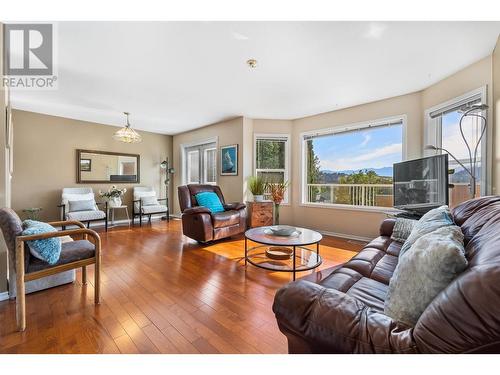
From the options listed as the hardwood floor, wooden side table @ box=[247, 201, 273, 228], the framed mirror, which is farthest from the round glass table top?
the framed mirror

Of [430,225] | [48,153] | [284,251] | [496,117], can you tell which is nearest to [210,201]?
[284,251]

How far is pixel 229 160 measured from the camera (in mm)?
4957

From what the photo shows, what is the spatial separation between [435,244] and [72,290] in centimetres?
278

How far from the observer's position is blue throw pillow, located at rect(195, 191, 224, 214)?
4.01 metres

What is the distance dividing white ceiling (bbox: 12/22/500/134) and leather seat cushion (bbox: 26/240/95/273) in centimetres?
183

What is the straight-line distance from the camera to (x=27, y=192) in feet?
14.3

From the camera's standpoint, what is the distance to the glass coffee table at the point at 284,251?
2.31m

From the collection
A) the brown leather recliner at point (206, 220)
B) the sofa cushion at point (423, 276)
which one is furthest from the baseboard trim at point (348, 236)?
the sofa cushion at point (423, 276)

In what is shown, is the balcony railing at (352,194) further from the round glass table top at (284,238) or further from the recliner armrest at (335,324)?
the recliner armrest at (335,324)

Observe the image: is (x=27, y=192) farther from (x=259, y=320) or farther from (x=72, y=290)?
(x=259, y=320)

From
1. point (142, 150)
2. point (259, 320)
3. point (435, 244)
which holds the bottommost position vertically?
point (259, 320)

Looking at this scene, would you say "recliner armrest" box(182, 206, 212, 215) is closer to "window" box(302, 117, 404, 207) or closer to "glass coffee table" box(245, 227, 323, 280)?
"glass coffee table" box(245, 227, 323, 280)

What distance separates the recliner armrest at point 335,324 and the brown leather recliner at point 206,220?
2.64m

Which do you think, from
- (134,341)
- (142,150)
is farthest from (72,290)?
(142,150)
